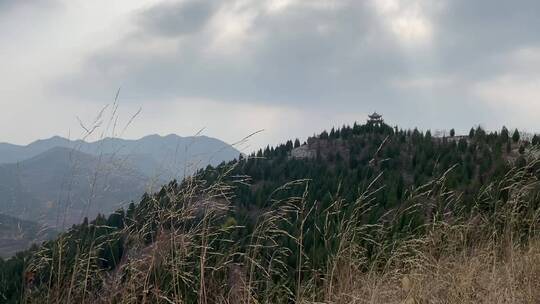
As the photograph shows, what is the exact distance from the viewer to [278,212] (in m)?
4.39

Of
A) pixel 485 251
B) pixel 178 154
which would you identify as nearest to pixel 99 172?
pixel 178 154

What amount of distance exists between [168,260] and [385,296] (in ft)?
6.82

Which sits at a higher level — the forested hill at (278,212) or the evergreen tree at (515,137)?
the evergreen tree at (515,137)

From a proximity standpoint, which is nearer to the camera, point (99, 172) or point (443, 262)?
point (99, 172)

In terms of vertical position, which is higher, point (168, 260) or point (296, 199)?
point (296, 199)

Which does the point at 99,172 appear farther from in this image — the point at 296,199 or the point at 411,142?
the point at 411,142

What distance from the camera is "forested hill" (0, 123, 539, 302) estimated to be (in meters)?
4.34

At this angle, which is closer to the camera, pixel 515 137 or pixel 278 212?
pixel 278 212

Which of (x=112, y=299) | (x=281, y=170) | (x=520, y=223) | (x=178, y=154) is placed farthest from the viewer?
(x=281, y=170)

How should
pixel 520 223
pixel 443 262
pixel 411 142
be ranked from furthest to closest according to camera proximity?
pixel 411 142
pixel 520 223
pixel 443 262

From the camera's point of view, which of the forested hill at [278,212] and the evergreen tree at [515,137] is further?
the evergreen tree at [515,137]

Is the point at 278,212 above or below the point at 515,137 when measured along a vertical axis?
below

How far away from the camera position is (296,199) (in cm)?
445

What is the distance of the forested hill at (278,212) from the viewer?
4.34m
